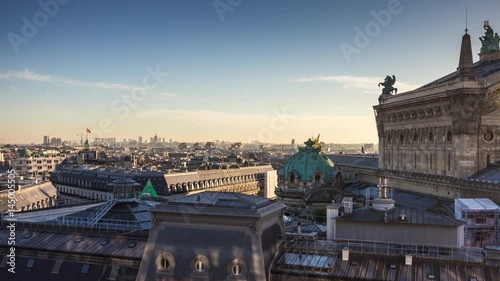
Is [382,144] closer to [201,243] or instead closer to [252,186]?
[201,243]

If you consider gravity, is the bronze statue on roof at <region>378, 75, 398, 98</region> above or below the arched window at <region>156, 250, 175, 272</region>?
above

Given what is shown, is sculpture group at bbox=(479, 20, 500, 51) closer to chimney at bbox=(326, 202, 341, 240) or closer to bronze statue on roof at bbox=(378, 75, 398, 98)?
bronze statue on roof at bbox=(378, 75, 398, 98)

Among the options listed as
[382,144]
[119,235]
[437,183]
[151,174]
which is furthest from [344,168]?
[119,235]

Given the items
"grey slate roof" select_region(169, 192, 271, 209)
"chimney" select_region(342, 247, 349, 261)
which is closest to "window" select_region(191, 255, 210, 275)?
"grey slate roof" select_region(169, 192, 271, 209)

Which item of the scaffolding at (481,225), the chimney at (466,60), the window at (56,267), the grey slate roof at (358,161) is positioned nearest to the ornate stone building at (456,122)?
the chimney at (466,60)

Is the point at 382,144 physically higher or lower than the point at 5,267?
higher

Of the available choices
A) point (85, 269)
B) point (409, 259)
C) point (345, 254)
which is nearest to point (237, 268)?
point (345, 254)

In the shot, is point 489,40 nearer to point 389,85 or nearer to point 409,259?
point 389,85
